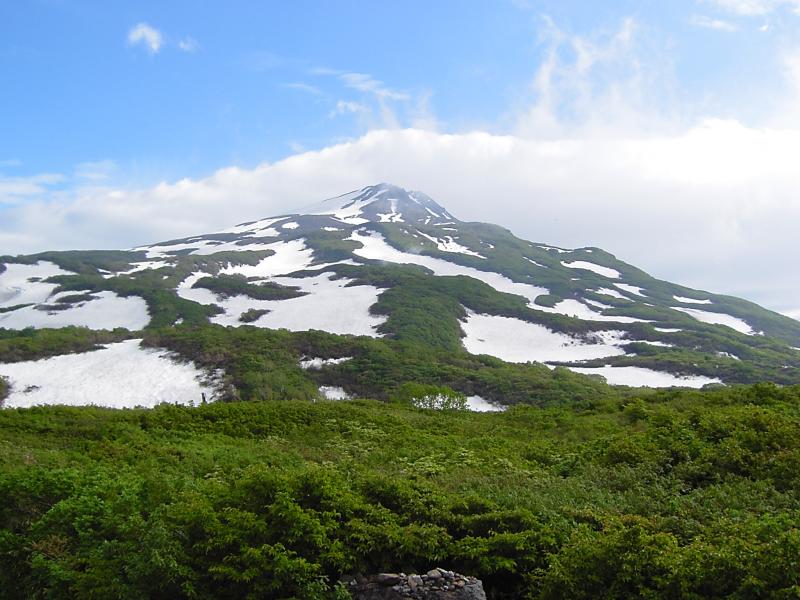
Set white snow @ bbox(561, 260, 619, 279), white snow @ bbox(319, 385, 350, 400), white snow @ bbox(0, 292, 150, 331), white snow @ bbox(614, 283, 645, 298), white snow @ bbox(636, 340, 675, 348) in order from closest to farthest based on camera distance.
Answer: white snow @ bbox(319, 385, 350, 400)
white snow @ bbox(0, 292, 150, 331)
white snow @ bbox(636, 340, 675, 348)
white snow @ bbox(614, 283, 645, 298)
white snow @ bbox(561, 260, 619, 279)

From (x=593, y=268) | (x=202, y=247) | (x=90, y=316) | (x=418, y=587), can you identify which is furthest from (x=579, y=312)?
(x=418, y=587)

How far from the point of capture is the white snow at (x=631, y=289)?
138 meters

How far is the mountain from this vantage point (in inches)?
2104

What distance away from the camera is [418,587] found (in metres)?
7.98

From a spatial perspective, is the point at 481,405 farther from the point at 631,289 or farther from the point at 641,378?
the point at 631,289

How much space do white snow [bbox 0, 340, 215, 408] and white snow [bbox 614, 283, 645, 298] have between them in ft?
368

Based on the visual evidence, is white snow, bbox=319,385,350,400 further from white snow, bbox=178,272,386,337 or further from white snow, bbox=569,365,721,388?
white snow, bbox=569,365,721,388

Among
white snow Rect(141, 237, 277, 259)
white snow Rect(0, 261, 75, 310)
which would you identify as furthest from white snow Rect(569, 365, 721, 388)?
white snow Rect(141, 237, 277, 259)

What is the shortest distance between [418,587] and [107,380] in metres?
43.9

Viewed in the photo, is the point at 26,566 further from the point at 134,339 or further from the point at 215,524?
the point at 134,339

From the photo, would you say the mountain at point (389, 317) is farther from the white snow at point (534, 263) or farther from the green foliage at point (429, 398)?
the green foliage at point (429, 398)

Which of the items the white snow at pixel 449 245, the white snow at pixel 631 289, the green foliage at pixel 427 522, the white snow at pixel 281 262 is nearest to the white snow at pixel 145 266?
the white snow at pixel 281 262

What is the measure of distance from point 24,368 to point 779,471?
168ft

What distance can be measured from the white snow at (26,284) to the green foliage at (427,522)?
87.9 metres
